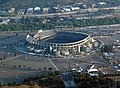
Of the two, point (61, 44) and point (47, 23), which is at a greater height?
point (61, 44)

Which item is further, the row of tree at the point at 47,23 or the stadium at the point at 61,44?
the row of tree at the point at 47,23

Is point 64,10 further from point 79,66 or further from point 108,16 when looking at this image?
point 79,66

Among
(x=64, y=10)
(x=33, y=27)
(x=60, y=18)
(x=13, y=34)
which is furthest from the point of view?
(x=64, y=10)

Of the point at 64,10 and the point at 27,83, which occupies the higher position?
the point at 27,83

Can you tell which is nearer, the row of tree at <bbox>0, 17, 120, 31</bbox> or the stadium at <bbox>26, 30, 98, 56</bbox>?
the stadium at <bbox>26, 30, 98, 56</bbox>

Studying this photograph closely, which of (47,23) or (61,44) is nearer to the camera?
(61,44)

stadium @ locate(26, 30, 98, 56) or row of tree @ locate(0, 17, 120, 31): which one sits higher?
stadium @ locate(26, 30, 98, 56)

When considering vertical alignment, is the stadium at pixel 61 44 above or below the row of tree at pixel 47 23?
above

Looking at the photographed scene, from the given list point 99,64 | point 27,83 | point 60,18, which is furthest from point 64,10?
point 27,83
